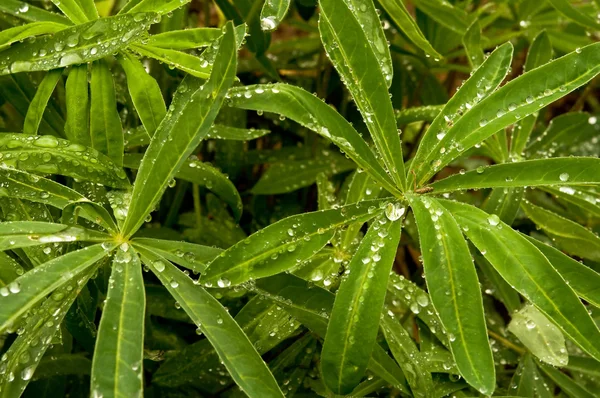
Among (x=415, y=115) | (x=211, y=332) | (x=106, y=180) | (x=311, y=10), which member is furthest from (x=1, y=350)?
(x=311, y=10)

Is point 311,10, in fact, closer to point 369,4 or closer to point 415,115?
point 415,115

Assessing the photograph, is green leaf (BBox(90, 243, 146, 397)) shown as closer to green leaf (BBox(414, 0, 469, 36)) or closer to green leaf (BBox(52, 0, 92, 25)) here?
green leaf (BBox(52, 0, 92, 25))

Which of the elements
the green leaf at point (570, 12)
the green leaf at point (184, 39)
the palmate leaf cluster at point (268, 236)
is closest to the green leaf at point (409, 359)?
the palmate leaf cluster at point (268, 236)

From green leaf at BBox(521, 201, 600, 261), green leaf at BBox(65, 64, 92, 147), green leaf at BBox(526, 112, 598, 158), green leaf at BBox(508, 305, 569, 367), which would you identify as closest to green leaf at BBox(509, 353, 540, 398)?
green leaf at BBox(508, 305, 569, 367)

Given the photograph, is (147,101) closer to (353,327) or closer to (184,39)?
(184,39)

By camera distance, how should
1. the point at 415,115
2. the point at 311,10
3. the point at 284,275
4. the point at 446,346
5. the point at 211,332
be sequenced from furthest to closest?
the point at 311,10 → the point at 415,115 → the point at 446,346 → the point at 284,275 → the point at 211,332

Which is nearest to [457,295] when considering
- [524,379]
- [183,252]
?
[183,252]
